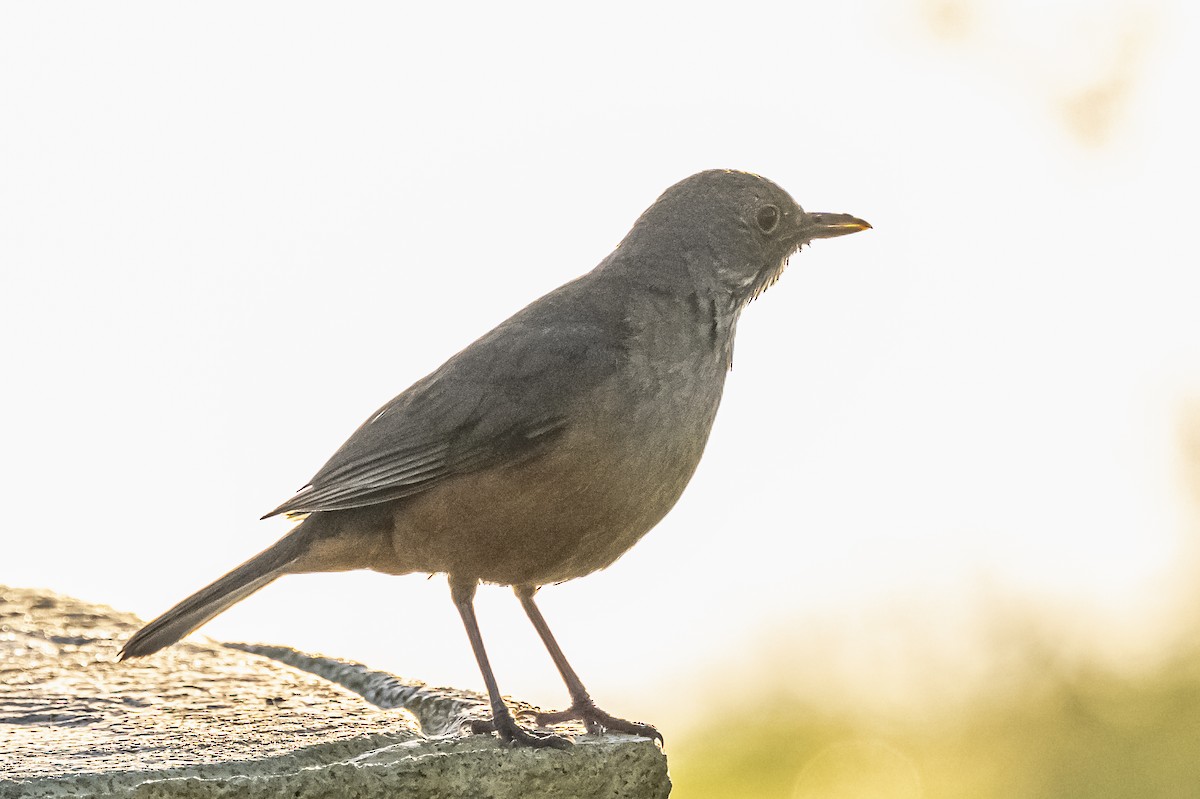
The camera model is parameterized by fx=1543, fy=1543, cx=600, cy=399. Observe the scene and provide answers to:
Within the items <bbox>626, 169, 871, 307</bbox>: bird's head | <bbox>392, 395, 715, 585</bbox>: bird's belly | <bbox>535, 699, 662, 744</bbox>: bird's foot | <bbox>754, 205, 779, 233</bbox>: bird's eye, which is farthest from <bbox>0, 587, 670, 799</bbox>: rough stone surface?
<bbox>754, 205, 779, 233</bbox>: bird's eye

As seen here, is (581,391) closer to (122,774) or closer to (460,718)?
(460,718)

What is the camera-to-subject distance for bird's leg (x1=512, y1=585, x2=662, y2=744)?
5.22 meters

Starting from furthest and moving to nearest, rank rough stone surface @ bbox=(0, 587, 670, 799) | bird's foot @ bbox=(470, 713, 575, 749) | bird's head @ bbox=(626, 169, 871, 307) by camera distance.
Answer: bird's head @ bbox=(626, 169, 871, 307), bird's foot @ bbox=(470, 713, 575, 749), rough stone surface @ bbox=(0, 587, 670, 799)

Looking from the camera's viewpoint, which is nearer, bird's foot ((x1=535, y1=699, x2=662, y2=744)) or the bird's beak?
bird's foot ((x1=535, y1=699, x2=662, y2=744))

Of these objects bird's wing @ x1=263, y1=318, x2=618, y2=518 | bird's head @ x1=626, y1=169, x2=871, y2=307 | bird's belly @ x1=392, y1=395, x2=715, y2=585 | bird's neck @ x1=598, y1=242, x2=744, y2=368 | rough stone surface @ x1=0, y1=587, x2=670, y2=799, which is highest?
bird's head @ x1=626, y1=169, x2=871, y2=307

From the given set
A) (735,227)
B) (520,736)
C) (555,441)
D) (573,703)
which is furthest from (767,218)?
(520,736)

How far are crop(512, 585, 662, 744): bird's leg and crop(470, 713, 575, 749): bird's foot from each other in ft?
1.14

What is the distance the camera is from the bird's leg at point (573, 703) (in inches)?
206

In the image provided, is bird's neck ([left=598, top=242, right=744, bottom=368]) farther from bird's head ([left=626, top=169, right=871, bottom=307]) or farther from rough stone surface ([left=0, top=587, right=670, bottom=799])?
rough stone surface ([left=0, top=587, right=670, bottom=799])

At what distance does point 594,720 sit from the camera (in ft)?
17.4

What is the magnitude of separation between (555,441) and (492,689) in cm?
83

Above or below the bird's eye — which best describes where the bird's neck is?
below

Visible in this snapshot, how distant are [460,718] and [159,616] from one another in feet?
3.62

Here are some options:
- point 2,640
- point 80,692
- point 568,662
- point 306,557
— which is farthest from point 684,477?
point 2,640
